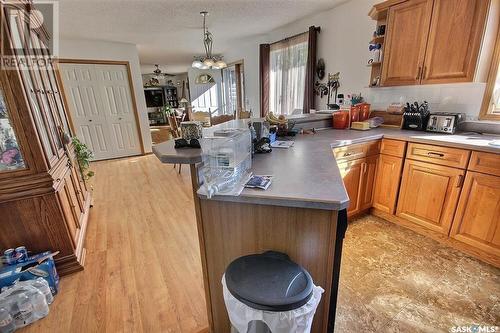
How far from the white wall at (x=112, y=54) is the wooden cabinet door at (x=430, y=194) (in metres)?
5.06

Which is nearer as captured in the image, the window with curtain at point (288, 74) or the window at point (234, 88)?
the window with curtain at point (288, 74)

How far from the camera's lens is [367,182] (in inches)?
90.2

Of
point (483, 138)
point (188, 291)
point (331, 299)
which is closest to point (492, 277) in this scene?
point (483, 138)

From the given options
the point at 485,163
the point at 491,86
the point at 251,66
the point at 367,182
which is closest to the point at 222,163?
the point at 367,182

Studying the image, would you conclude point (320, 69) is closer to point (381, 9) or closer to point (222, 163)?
point (381, 9)

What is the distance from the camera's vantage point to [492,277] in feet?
5.41

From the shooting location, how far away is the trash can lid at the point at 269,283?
0.74 meters

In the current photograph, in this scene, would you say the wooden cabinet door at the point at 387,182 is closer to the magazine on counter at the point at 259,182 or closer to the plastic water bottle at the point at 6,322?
the magazine on counter at the point at 259,182

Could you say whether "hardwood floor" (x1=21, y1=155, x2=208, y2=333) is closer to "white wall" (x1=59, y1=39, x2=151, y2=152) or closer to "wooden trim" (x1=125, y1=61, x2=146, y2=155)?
"wooden trim" (x1=125, y1=61, x2=146, y2=155)

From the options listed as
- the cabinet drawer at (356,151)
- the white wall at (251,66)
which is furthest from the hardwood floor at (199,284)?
the white wall at (251,66)

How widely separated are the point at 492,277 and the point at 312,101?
2803mm

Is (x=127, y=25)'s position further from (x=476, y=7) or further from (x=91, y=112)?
(x=476, y=7)

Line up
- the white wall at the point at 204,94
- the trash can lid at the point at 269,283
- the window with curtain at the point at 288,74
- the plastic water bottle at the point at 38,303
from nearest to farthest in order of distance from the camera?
the trash can lid at the point at 269,283
the plastic water bottle at the point at 38,303
the window with curtain at the point at 288,74
the white wall at the point at 204,94

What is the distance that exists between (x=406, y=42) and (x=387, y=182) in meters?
1.35
